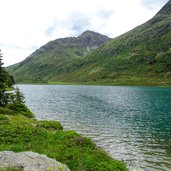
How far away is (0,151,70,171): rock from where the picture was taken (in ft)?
45.1

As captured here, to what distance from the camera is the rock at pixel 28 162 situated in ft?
45.1

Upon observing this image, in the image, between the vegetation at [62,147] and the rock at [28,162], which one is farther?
the vegetation at [62,147]

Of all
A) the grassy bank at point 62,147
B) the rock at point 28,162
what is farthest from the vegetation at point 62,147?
the rock at point 28,162

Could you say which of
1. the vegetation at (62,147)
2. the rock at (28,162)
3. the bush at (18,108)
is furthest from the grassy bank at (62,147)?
the bush at (18,108)

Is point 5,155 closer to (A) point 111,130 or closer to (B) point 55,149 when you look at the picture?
(B) point 55,149

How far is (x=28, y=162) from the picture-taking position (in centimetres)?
1427

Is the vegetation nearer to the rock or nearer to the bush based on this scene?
the rock

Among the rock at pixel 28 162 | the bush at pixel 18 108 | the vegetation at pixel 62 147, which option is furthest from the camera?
the bush at pixel 18 108

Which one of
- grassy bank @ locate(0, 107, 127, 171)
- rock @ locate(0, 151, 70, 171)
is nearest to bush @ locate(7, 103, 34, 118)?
grassy bank @ locate(0, 107, 127, 171)

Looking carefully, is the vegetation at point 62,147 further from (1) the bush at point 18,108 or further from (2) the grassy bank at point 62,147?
(1) the bush at point 18,108

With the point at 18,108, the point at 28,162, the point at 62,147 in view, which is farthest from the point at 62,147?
the point at 18,108

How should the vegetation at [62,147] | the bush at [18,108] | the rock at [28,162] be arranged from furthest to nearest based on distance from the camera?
the bush at [18,108], the vegetation at [62,147], the rock at [28,162]

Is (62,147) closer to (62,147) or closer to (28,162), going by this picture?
(62,147)

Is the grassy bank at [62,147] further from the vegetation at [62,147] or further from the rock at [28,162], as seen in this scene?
the rock at [28,162]
